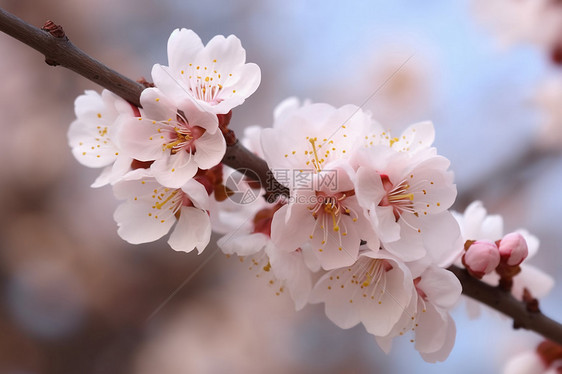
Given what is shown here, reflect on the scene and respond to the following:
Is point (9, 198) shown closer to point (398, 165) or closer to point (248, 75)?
point (248, 75)

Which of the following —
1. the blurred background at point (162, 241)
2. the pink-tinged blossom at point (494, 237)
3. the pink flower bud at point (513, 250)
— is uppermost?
the pink flower bud at point (513, 250)

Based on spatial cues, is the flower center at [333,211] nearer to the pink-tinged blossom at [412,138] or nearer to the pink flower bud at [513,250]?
the pink-tinged blossom at [412,138]

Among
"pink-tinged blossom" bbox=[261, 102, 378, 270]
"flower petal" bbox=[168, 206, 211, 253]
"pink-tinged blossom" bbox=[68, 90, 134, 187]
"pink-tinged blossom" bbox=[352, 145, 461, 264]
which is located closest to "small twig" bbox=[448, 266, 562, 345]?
"pink-tinged blossom" bbox=[352, 145, 461, 264]

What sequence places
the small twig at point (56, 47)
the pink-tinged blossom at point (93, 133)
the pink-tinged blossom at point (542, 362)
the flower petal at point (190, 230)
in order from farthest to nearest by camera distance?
the pink-tinged blossom at point (542, 362), the pink-tinged blossom at point (93, 133), the flower petal at point (190, 230), the small twig at point (56, 47)

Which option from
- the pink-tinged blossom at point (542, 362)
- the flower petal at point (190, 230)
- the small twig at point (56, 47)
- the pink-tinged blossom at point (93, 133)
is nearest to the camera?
the small twig at point (56, 47)

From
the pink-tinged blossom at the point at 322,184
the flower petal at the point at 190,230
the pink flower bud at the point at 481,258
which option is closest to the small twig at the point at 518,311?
the pink flower bud at the point at 481,258

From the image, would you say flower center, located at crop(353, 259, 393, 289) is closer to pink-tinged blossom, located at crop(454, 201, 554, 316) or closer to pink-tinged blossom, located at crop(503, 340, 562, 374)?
pink-tinged blossom, located at crop(454, 201, 554, 316)
